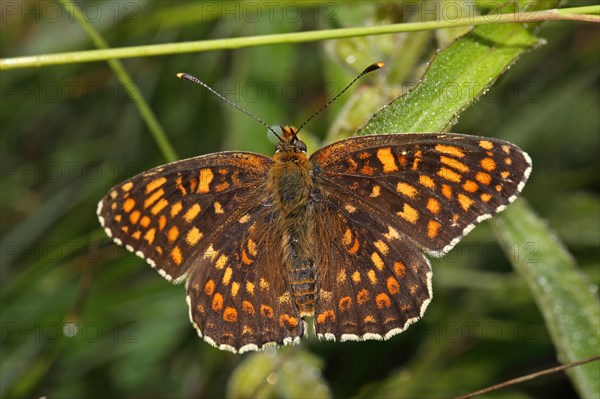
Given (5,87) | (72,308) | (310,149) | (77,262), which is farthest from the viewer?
(5,87)

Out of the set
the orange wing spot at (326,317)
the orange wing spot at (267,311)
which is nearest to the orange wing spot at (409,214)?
the orange wing spot at (326,317)

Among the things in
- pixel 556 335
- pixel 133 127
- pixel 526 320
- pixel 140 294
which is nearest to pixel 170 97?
pixel 133 127

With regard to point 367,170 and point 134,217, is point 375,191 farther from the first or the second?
point 134,217

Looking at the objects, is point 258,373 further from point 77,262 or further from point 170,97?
point 170,97

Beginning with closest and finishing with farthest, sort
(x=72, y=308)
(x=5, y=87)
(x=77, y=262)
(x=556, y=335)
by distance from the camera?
(x=556, y=335) → (x=72, y=308) → (x=77, y=262) → (x=5, y=87)

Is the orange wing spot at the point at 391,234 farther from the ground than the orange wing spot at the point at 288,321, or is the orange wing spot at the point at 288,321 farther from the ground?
the orange wing spot at the point at 391,234

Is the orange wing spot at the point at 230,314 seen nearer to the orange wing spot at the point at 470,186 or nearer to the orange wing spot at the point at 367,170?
the orange wing spot at the point at 367,170

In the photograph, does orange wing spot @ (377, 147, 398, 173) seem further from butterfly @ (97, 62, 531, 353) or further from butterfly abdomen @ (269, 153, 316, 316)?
butterfly abdomen @ (269, 153, 316, 316)

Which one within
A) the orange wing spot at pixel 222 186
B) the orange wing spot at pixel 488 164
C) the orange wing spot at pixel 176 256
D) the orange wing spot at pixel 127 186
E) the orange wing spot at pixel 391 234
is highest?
the orange wing spot at pixel 127 186
